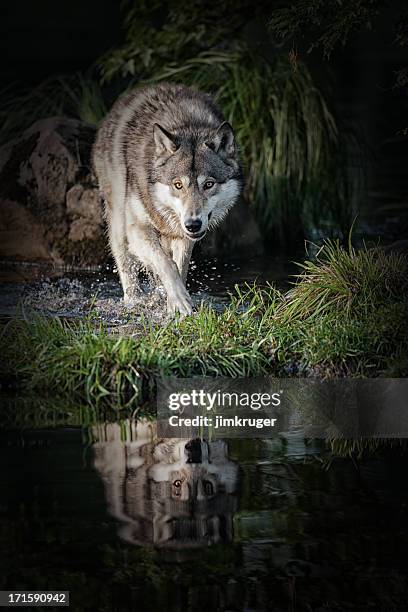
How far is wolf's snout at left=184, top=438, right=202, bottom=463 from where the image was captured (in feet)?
14.4

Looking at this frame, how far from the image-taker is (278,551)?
3.42 meters

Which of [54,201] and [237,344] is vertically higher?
[54,201]

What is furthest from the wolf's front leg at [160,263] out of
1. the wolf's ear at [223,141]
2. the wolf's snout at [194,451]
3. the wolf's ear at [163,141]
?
the wolf's snout at [194,451]

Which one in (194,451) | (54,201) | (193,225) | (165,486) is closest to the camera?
(165,486)

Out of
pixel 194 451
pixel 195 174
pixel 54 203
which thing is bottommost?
pixel 194 451

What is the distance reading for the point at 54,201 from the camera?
8.10m

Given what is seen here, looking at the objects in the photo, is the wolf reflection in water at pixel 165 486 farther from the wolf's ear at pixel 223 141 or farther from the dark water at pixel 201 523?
the wolf's ear at pixel 223 141

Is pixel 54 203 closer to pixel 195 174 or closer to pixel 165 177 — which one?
pixel 165 177

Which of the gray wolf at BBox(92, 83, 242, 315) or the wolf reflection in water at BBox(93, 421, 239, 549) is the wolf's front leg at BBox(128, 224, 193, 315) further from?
the wolf reflection in water at BBox(93, 421, 239, 549)

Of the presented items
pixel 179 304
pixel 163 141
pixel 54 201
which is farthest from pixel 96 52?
pixel 179 304

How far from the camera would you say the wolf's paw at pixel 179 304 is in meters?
6.07

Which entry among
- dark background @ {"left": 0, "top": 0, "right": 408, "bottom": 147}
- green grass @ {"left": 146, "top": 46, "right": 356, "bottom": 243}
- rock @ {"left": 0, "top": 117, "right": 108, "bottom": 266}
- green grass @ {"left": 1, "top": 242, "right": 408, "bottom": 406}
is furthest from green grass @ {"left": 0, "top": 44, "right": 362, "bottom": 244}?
green grass @ {"left": 1, "top": 242, "right": 408, "bottom": 406}

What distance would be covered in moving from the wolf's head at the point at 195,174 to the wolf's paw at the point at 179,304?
1.11ft

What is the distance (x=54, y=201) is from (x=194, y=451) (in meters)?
4.00
